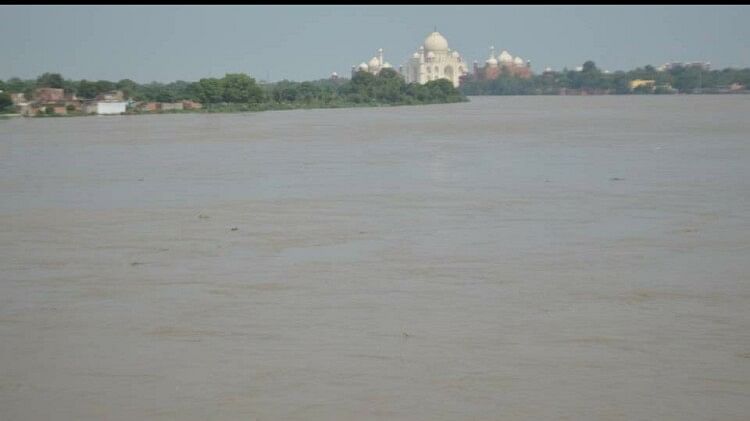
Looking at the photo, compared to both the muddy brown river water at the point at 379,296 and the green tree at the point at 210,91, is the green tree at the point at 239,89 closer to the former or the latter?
the green tree at the point at 210,91

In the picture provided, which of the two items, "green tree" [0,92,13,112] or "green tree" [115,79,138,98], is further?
"green tree" [115,79,138,98]

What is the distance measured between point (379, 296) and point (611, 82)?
199 feet

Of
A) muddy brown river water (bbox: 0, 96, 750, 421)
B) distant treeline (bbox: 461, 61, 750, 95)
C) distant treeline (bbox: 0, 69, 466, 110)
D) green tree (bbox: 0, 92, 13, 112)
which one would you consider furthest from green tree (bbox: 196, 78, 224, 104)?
distant treeline (bbox: 461, 61, 750, 95)

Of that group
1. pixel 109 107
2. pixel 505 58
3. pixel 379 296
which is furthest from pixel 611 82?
pixel 379 296

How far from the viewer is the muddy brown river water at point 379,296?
146 inches

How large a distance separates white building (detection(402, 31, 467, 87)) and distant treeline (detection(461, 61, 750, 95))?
162 inches

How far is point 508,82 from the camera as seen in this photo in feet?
213

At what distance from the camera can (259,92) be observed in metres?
34.9

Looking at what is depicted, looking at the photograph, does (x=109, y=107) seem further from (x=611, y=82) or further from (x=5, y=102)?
(x=611, y=82)

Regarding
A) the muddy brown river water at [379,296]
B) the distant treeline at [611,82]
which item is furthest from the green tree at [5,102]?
the distant treeline at [611,82]

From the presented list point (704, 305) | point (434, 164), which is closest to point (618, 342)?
point (704, 305)

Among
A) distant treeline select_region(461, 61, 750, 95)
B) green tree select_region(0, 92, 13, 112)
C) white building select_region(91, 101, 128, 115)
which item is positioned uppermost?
green tree select_region(0, 92, 13, 112)

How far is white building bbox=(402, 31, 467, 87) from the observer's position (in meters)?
58.0

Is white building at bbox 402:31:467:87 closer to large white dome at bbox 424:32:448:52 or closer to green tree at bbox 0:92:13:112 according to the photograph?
large white dome at bbox 424:32:448:52
